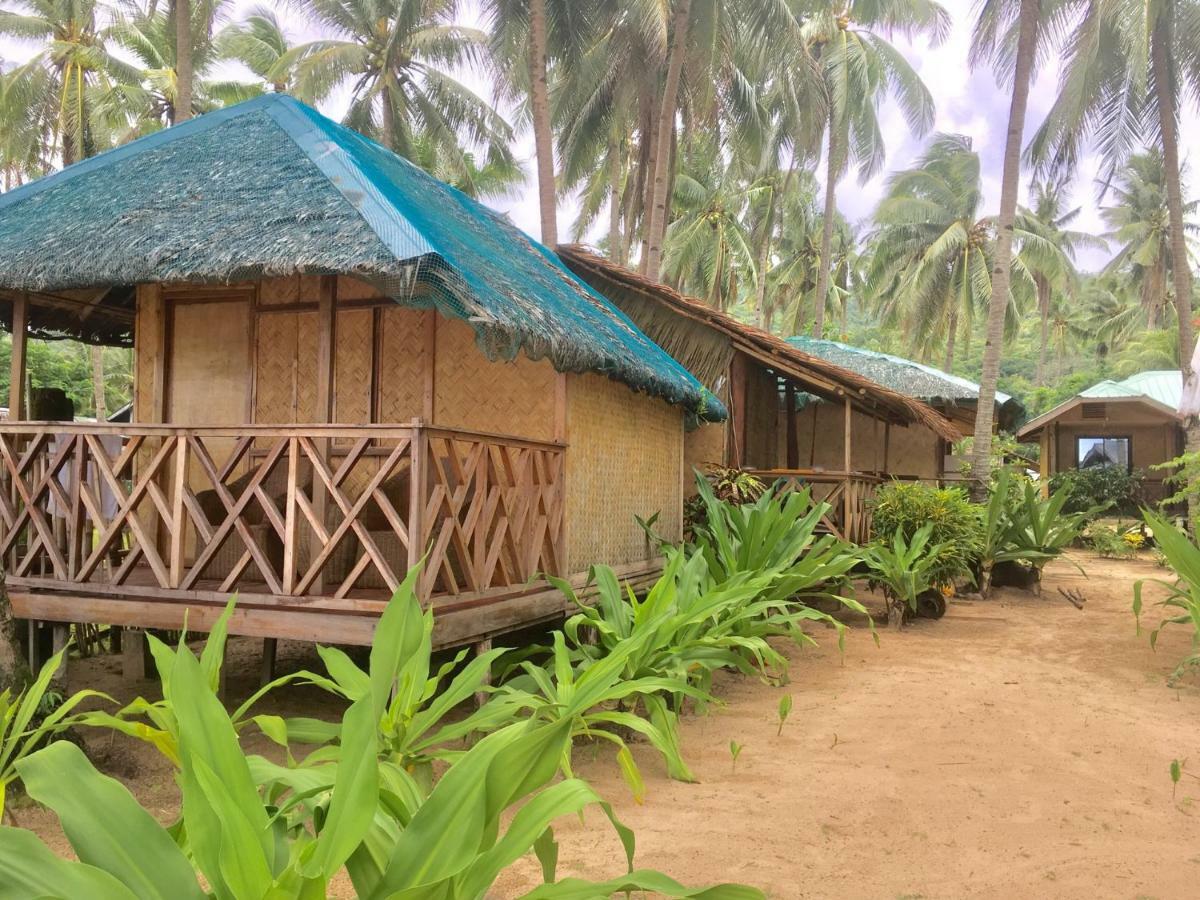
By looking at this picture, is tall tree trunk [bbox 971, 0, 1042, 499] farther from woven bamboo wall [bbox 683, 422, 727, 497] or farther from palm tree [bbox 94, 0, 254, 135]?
palm tree [bbox 94, 0, 254, 135]

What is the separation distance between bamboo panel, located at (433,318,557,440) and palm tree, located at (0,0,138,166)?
1555 centimetres

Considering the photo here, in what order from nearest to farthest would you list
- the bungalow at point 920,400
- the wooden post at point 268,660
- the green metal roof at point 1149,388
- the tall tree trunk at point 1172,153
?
the wooden post at point 268,660, the tall tree trunk at point 1172,153, the bungalow at point 920,400, the green metal roof at point 1149,388

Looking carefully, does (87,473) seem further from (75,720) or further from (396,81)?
(396,81)

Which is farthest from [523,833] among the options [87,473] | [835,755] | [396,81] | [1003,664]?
[396,81]


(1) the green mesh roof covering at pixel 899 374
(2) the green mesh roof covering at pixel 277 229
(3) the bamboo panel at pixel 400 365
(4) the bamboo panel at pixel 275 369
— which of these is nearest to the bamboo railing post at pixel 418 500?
(2) the green mesh roof covering at pixel 277 229

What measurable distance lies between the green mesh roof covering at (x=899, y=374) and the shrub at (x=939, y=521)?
628 centimetres

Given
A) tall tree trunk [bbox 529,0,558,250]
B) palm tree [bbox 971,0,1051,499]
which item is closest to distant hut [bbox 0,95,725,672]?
tall tree trunk [bbox 529,0,558,250]

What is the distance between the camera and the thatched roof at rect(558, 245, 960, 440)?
383 inches

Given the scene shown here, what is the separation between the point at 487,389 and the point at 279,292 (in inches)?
69.3

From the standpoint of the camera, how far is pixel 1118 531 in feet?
48.5

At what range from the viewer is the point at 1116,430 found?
19.2 meters

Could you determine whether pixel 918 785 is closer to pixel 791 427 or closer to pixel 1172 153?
pixel 791 427

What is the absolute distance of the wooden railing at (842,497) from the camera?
9.45m

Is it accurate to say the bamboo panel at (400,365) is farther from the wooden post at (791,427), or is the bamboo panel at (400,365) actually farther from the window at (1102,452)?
the window at (1102,452)
